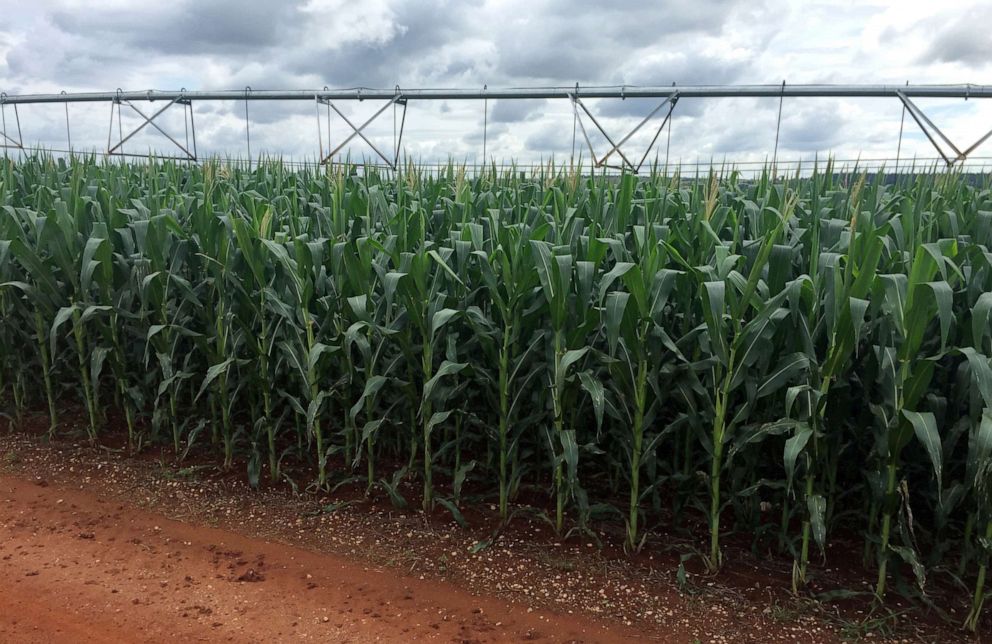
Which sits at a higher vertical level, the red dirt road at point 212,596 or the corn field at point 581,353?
the corn field at point 581,353

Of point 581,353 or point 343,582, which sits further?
point 343,582

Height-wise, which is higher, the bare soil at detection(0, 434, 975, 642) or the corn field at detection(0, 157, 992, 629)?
the corn field at detection(0, 157, 992, 629)

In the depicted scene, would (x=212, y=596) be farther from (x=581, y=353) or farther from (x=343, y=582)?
(x=581, y=353)

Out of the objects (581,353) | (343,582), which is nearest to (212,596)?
(343,582)

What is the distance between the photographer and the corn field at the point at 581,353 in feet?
10.2

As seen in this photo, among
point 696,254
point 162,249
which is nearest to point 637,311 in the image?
point 696,254

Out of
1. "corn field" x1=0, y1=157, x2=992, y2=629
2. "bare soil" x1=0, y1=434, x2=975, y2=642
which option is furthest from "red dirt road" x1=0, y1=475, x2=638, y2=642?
"corn field" x1=0, y1=157, x2=992, y2=629

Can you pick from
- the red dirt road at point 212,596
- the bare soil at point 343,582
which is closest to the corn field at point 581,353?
the bare soil at point 343,582

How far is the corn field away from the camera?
3.11 meters

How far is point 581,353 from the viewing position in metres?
3.26

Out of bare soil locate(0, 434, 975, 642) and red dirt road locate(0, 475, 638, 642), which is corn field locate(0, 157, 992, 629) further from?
red dirt road locate(0, 475, 638, 642)

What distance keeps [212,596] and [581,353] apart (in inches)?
84.0

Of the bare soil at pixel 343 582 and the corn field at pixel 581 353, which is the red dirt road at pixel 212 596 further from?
the corn field at pixel 581 353

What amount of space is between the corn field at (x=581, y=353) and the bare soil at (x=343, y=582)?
0.67 ft
